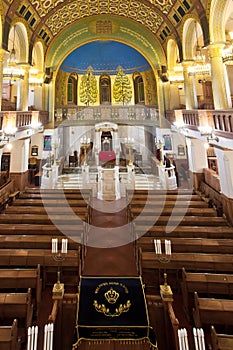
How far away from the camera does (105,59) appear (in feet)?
59.3

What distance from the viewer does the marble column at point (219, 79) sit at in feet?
28.7

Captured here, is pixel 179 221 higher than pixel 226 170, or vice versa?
pixel 226 170

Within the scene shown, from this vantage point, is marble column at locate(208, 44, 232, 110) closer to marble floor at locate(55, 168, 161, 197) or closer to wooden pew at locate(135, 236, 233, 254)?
marble floor at locate(55, 168, 161, 197)

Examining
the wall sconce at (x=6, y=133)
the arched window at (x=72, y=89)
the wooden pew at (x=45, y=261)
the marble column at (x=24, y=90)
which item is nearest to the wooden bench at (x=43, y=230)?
the wooden pew at (x=45, y=261)

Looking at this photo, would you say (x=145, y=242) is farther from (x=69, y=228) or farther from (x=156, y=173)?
(x=156, y=173)

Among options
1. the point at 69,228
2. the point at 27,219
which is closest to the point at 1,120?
the point at 27,219

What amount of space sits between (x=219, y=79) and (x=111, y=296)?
9236 mm

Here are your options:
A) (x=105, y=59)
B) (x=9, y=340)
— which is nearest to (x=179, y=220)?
(x=9, y=340)

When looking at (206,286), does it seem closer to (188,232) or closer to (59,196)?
(188,232)

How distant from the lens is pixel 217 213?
7328mm

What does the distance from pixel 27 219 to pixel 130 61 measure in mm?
16229

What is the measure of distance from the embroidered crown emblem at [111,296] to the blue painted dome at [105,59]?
56.5 feet

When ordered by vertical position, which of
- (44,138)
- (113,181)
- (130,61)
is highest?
(130,61)

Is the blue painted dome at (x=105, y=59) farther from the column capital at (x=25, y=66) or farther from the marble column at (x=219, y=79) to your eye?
the marble column at (x=219, y=79)
